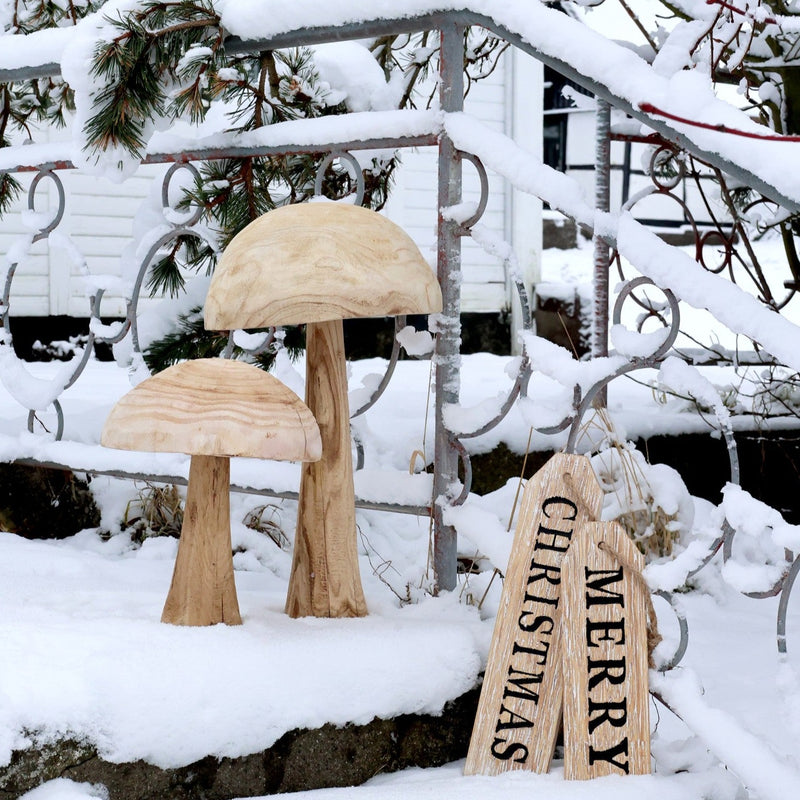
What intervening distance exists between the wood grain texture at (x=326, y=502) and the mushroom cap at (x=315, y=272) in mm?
165

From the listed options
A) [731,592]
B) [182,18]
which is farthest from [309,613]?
[731,592]

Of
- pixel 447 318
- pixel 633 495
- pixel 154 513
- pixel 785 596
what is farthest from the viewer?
pixel 633 495

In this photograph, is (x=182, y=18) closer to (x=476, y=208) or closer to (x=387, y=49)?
(x=476, y=208)

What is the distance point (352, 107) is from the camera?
2.43m

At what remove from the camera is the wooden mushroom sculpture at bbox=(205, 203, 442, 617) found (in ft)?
4.58

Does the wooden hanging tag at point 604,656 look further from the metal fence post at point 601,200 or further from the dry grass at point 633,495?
the metal fence post at point 601,200

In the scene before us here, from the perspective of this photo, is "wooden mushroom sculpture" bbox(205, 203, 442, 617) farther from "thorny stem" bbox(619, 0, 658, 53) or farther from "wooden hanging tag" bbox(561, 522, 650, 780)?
"thorny stem" bbox(619, 0, 658, 53)

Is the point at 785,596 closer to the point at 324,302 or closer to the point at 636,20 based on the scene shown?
the point at 324,302

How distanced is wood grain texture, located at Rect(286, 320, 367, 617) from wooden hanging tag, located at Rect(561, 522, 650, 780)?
37cm

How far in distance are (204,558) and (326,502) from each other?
0.69ft

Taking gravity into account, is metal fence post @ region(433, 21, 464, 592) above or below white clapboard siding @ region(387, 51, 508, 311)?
below

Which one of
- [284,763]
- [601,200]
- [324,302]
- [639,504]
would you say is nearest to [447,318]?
[324,302]

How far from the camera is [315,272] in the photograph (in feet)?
4.57

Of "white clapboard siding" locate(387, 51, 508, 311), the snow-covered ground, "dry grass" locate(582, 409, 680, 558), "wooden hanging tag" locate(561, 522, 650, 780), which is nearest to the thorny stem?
"dry grass" locate(582, 409, 680, 558)
